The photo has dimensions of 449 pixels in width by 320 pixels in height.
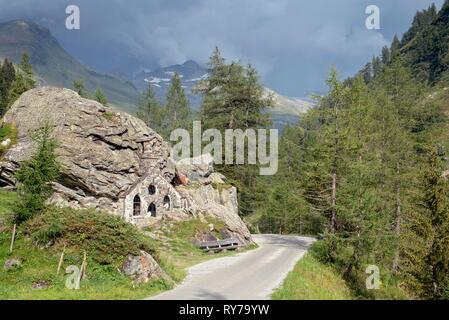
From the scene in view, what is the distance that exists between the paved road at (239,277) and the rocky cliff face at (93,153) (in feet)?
22.3

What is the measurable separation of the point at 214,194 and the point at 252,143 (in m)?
11.8

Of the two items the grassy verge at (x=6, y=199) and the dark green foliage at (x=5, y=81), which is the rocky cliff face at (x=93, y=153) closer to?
the grassy verge at (x=6, y=199)

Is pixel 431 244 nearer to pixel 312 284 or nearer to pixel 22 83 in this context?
pixel 312 284

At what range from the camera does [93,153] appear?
36.8 metres

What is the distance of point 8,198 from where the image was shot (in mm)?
32250

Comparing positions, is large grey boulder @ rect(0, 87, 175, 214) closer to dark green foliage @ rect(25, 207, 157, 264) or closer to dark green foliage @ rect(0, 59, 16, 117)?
dark green foliage @ rect(25, 207, 157, 264)

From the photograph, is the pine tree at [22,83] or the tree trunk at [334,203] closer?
the tree trunk at [334,203]

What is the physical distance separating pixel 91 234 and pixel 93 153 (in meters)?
18.5

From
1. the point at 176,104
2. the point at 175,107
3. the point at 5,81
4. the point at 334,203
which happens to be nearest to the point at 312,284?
the point at 334,203

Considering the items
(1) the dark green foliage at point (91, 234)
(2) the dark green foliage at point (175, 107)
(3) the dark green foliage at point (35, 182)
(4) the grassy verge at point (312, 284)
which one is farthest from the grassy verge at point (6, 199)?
(2) the dark green foliage at point (175, 107)

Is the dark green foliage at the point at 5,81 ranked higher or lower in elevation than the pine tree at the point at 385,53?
lower

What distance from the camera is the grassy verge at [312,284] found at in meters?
16.4
